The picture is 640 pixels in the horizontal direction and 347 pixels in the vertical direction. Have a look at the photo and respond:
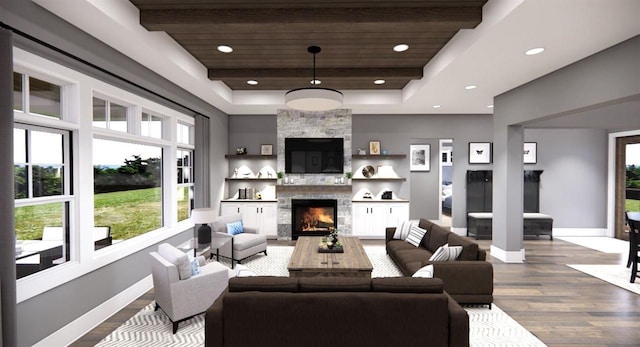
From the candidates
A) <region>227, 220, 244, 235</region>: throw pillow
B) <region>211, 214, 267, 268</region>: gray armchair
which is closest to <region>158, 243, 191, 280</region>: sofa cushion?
<region>211, 214, 267, 268</region>: gray armchair

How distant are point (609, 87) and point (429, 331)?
3.24 m

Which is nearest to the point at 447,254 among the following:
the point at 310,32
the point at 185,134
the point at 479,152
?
the point at 310,32

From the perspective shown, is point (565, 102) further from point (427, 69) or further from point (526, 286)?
point (526, 286)

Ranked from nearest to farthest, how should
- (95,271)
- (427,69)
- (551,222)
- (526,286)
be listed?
(95,271)
(526,286)
(427,69)
(551,222)

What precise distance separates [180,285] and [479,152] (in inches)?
277

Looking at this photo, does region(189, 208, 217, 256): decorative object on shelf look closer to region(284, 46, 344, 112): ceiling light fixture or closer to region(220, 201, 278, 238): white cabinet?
region(284, 46, 344, 112): ceiling light fixture

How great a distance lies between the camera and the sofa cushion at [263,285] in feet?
7.83

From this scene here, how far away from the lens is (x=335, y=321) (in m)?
2.29

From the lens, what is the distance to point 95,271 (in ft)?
10.6

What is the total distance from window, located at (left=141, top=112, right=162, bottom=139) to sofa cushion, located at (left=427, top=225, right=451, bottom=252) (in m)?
4.49

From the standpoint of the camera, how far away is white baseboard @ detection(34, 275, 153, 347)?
2.75 m

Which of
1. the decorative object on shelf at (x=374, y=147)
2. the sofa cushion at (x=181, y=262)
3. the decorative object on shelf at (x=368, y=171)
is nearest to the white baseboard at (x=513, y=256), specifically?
the decorative object on shelf at (x=368, y=171)

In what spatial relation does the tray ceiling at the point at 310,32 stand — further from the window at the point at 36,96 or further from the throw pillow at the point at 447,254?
the throw pillow at the point at 447,254

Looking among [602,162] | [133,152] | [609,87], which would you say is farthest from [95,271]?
[602,162]
